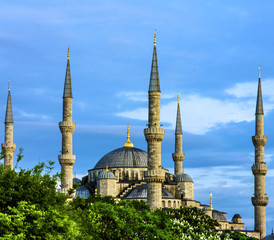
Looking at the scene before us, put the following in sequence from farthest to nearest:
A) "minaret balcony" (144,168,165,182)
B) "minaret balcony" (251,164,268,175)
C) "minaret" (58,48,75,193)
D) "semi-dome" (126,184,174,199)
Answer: "semi-dome" (126,184,174,199), "minaret balcony" (251,164,268,175), "minaret" (58,48,75,193), "minaret balcony" (144,168,165,182)

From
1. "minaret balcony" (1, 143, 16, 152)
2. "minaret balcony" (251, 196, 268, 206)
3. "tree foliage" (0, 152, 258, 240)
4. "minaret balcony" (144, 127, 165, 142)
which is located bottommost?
"tree foliage" (0, 152, 258, 240)

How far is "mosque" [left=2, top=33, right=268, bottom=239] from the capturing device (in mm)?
66688

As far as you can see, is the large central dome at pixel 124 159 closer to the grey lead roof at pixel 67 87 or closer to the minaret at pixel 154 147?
the grey lead roof at pixel 67 87

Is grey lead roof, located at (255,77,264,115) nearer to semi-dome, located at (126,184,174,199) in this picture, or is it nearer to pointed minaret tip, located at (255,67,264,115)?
pointed minaret tip, located at (255,67,264,115)

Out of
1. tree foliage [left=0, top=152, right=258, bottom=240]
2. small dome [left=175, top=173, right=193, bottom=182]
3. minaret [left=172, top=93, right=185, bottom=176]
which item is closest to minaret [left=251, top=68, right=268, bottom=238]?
small dome [left=175, top=173, right=193, bottom=182]

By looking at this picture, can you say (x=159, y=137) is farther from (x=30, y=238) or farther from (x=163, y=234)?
(x=30, y=238)

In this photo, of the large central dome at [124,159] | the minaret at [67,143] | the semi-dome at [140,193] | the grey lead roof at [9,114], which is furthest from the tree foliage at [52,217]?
the large central dome at [124,159]

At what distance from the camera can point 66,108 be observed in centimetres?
7619

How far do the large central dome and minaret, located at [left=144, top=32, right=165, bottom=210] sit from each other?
82.9 ft

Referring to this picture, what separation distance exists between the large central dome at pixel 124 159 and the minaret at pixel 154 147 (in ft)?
82.9

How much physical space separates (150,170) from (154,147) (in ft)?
7.03

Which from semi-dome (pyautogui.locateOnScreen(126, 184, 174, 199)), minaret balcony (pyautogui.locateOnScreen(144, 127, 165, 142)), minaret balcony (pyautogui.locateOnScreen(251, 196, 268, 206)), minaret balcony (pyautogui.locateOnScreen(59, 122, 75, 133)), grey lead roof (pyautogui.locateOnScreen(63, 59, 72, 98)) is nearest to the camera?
minaret balcony (pyautogui.locateOnScreen(144, 127, 165, 142))

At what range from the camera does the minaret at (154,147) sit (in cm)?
6569

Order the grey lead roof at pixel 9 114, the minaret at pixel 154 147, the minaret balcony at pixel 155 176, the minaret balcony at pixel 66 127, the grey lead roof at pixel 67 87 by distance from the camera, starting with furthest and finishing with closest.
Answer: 1. the grey lead roof at pixel 9 114
2. the grey lead roof at pixel 67 87
3. the minaret balcony at pixel 66 127
4. the minaret at pixel 154 147
5. the minaret balcony at pixel 155 176
